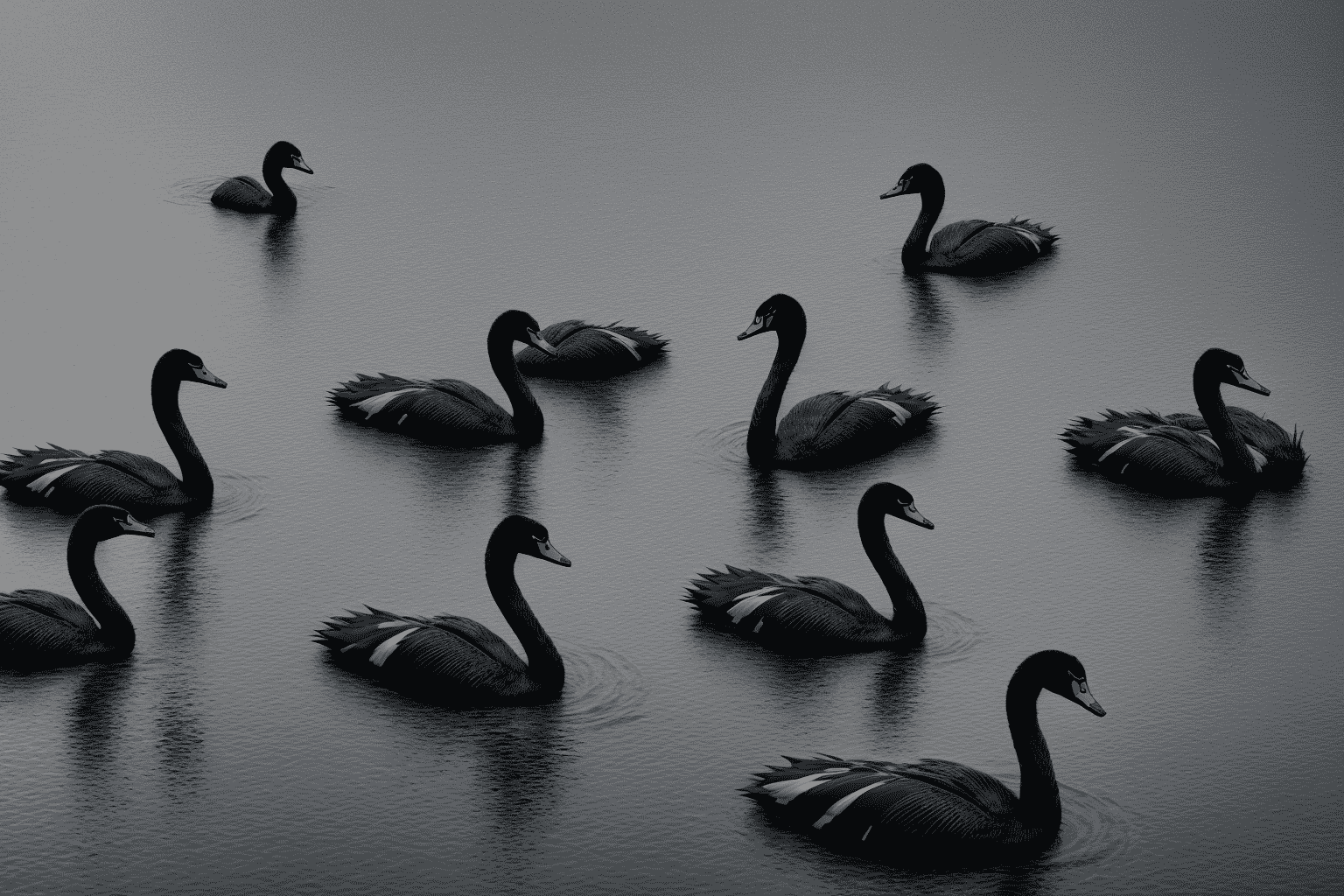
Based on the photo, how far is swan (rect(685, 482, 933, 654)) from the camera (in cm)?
1484

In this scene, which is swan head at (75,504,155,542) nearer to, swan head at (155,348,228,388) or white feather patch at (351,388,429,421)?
swan head at (155,348,228,388)

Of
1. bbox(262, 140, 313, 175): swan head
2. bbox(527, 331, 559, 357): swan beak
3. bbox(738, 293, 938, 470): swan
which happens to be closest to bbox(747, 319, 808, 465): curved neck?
bbox(738, 293, 938, 470): swan

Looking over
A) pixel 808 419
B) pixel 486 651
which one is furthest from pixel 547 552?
pixel 808 419

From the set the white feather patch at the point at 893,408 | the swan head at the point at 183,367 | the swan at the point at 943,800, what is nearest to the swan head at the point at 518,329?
the swan head at the point at 183,367

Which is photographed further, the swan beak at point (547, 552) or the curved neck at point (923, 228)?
the curved neck at point (923, 228)

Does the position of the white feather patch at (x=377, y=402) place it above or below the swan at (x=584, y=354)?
below

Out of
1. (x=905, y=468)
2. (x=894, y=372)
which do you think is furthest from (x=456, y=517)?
(x=894, y=372)

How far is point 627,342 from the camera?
2088cm

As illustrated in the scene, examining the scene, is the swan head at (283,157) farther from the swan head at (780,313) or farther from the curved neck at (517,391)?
the swan head at (780,313)

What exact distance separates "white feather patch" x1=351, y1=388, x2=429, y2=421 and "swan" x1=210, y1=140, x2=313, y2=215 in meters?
7.72

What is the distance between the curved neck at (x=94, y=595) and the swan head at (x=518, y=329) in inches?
198

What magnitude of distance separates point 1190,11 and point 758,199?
43.8 feet

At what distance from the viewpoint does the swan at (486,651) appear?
554 inches

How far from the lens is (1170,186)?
28344 millimetres
